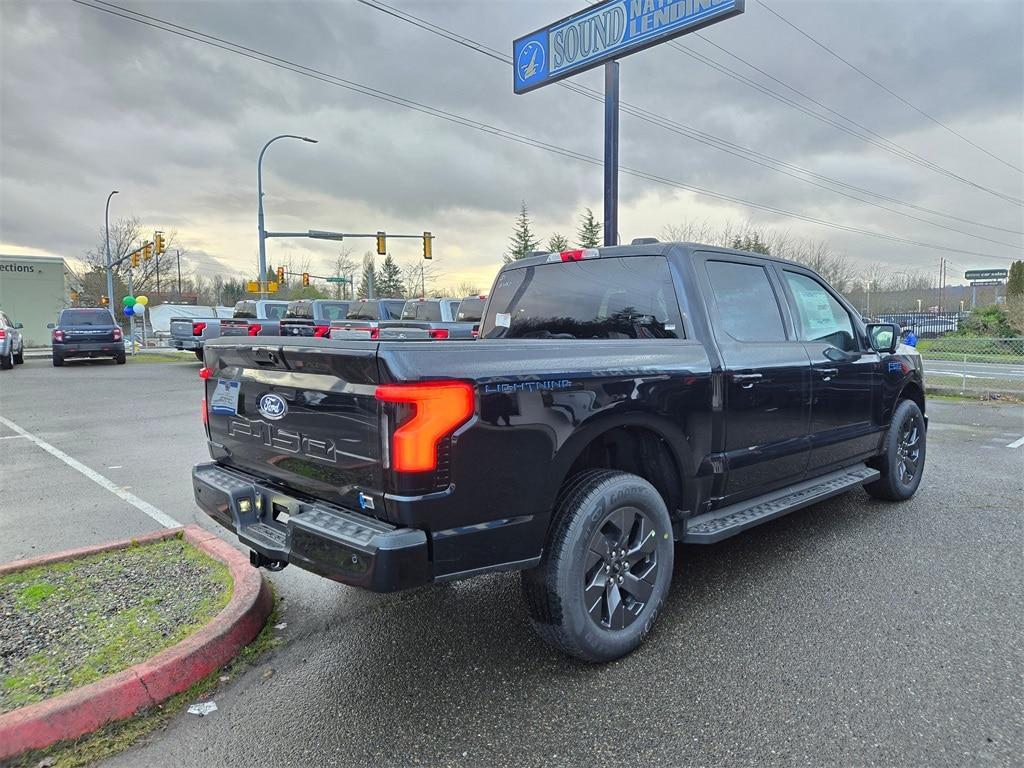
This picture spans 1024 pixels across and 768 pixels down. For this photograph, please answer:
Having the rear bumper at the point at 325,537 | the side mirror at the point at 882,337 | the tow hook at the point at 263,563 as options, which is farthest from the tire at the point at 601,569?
the side mirror at the point at 882,337

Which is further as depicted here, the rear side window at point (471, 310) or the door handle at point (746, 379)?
the rear side window at point (471, 310)

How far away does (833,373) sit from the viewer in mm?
4383

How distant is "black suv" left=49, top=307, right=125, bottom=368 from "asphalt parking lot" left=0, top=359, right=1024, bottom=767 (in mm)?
16983

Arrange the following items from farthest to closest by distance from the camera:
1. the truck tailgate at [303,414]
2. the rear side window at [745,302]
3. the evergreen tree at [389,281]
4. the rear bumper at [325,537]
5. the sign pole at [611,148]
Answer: the evergreen tree at [389,281] → the sign pole at [611,148] → the rear side window at [745,302] → the truck tailgate at [303,414] → the rear bumper at [325,537]

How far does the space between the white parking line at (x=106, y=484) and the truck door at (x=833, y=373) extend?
4669 millimetres

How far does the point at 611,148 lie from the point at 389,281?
74.1 m

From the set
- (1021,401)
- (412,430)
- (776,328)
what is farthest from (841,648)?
(1021,401)

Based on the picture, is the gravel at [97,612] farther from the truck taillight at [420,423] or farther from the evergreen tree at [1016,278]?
the evergreen tree at [1016,278]

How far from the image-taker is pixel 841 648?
3.02 m

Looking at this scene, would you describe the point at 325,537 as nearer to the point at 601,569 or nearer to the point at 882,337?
the point at 601,569

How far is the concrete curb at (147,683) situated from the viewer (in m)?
2.34

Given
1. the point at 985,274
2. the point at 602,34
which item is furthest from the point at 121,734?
the point at 985,274

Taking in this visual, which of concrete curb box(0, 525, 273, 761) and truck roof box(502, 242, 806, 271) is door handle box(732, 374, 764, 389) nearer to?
truck roof box(502, 242, 806, 271)

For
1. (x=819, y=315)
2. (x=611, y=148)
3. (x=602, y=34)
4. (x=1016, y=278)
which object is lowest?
(x=819, y=315)
